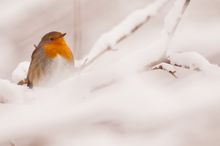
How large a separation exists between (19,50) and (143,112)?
1059 millimetres

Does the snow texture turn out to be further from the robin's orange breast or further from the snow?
the robin's orange breast

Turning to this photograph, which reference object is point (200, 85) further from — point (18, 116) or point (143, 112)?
point (18, 116)

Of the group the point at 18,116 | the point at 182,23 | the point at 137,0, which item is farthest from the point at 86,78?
the point at 137,0

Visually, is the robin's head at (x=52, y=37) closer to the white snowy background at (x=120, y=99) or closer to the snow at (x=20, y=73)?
the snow at (x=20, y=73)

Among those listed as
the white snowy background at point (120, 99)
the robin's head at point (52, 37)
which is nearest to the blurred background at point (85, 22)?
the robin's head at point (52, 37)

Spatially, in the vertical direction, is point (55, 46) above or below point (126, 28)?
above

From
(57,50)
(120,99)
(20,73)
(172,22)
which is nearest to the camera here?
(120,99)

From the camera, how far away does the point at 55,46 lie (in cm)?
171

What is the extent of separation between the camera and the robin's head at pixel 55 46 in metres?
1.67

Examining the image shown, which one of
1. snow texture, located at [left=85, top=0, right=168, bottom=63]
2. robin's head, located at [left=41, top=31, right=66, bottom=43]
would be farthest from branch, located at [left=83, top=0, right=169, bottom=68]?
robin's head, located at [left=41, top=31, right=66, bottom=43]

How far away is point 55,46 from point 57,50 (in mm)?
23

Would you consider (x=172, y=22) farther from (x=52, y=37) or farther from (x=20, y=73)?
(x=52, y=37)

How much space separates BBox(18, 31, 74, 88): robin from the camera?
5.41ft

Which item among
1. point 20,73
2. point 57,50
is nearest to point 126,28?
point 20,73
